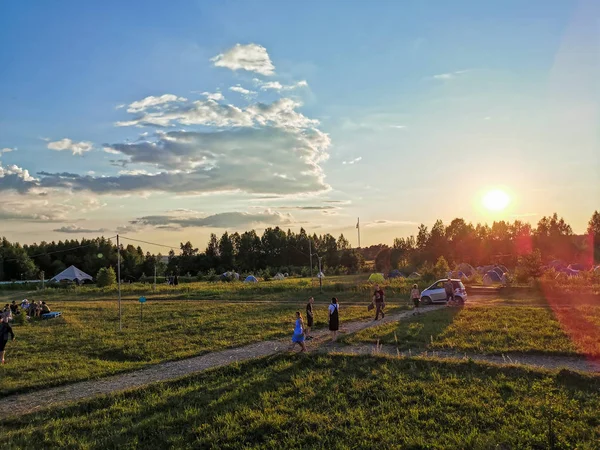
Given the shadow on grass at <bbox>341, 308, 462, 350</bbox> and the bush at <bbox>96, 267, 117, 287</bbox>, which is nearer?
the shadow on grass at <bbox>341, 308, 462, 350</bbox>


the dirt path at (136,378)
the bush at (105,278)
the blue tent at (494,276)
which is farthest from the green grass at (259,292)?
the dirt path at (136,378)

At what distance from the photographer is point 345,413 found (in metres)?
8.47

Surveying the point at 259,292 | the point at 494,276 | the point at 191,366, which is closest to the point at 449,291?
the point at 191,366

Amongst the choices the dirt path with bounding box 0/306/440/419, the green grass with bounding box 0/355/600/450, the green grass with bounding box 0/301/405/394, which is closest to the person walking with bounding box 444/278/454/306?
the green grass with bounding box 0/301/405/394

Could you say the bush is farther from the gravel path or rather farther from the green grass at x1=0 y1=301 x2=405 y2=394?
the gravel path

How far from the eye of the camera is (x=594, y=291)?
24.3 m

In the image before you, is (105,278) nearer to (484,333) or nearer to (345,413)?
(484,333)

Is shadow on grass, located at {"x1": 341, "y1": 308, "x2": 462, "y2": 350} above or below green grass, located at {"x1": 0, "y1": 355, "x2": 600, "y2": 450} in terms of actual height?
above

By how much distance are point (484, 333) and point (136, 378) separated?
35.8 feet

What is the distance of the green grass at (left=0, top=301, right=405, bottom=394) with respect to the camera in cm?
1280

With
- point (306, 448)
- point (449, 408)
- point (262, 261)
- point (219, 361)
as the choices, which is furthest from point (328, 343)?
point (262, 261)

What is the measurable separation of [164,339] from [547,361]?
41.4 feet

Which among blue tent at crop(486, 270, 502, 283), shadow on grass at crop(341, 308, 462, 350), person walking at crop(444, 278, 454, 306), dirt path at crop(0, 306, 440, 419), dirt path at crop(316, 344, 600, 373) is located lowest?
dirt path at crop(0, 306, 440, 419)

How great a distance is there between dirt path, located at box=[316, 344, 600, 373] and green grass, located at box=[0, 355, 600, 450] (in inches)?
42.4
